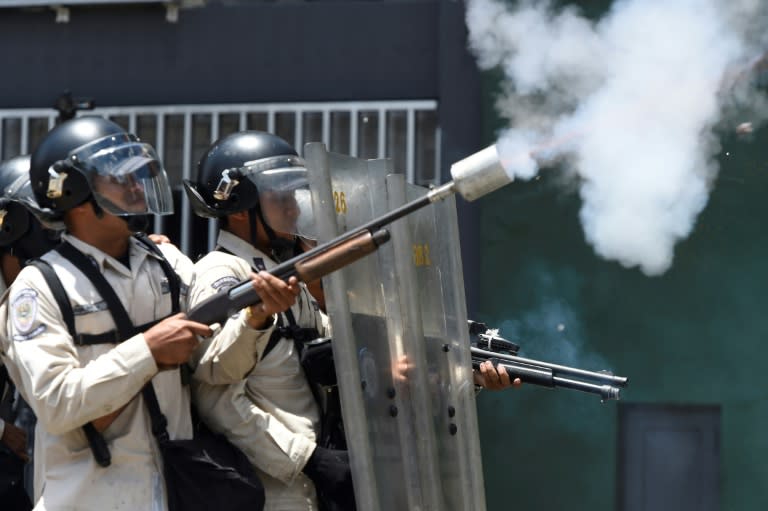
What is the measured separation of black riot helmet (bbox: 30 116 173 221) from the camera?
3531 millimetres

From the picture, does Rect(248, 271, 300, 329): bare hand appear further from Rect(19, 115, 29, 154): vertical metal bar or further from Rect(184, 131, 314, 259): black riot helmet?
Rect(19, 115, 29, 154): vertical metal bar

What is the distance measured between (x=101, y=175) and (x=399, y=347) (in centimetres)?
96

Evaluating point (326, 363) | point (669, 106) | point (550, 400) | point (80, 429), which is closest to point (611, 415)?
point (550, 400)

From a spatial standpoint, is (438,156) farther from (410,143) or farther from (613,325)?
(613,325)

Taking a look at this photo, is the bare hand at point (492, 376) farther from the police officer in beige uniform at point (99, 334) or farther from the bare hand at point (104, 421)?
the bare hand at point (104, 421)

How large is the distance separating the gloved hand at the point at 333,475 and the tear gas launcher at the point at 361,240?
66cm

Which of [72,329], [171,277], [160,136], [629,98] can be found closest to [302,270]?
[171,277]

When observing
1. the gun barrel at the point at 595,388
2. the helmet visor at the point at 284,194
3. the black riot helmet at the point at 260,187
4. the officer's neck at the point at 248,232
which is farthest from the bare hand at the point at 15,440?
Answer: the gun barrel at the point at 595,388

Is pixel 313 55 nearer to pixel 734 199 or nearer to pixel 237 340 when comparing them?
pixel 734 199

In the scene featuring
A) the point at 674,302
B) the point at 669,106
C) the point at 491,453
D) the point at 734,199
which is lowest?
the point at 491,453

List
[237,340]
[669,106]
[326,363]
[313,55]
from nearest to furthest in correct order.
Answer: [237,340] < [326,363] < [669,106] < [313,55]

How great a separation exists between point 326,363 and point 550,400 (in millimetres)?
3751

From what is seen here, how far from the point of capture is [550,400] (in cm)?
736

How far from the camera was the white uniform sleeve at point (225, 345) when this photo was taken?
3.53m
